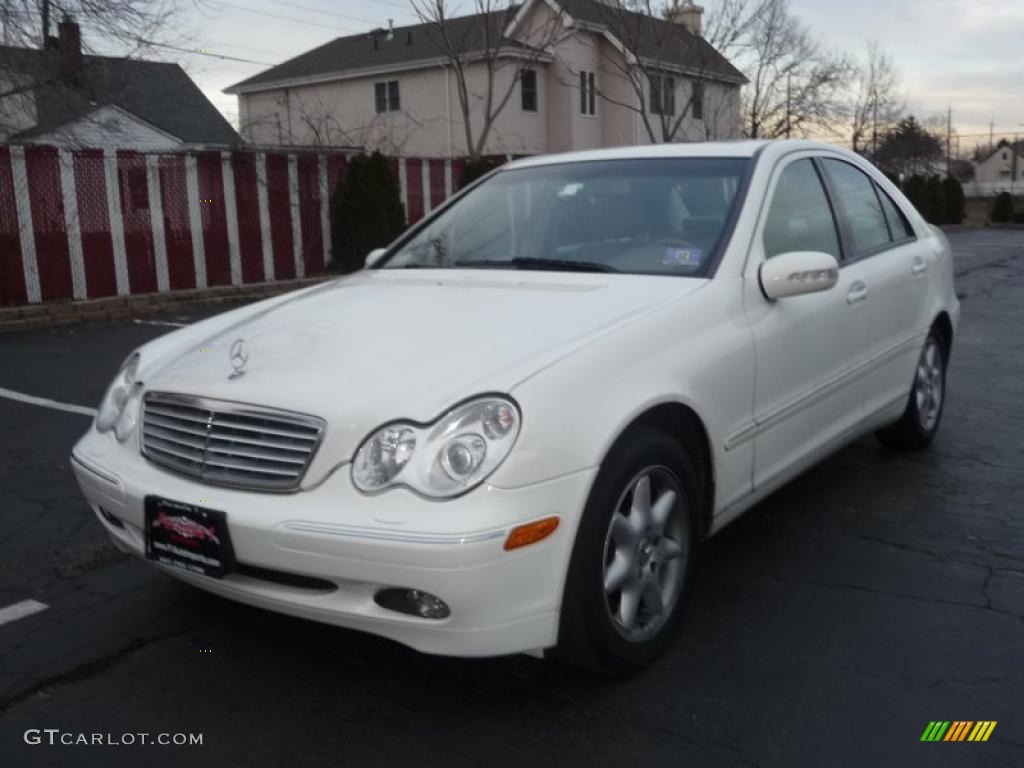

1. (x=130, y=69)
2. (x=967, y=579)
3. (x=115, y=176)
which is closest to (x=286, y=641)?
(x=967, y=579)

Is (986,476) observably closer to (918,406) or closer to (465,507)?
(918,406)

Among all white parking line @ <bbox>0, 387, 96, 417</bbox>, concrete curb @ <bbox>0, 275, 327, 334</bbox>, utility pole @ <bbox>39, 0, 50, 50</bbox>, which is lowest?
white parking line @ <bbox>0, 387, 96, 417</bbox>

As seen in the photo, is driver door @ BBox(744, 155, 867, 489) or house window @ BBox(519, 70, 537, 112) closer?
driver door @ BBox(744, 155, 867, 489)

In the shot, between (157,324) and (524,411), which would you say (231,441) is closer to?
(524,411)

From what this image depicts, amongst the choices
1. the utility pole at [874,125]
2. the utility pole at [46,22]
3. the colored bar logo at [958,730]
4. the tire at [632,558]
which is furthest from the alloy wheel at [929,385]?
the utility pole at [874,125]

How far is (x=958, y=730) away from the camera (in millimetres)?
2799

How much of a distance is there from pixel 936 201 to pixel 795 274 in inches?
1342

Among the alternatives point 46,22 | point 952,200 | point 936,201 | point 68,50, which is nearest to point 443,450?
point 46,22

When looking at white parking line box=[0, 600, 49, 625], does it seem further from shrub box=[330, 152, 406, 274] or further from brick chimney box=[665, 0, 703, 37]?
brick chimney box=[665, 0, 703, 37]

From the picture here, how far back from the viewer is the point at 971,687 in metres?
3.03

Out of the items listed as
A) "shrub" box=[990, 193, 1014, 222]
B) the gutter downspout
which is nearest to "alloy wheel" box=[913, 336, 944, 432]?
the gutter downspout

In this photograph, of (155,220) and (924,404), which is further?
(155,220)

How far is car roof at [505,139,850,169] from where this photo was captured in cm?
424

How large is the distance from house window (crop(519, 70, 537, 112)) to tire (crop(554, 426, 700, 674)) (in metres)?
29.6
